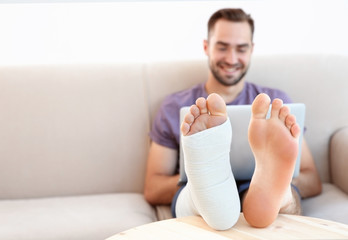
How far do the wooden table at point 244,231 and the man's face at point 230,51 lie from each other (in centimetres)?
80

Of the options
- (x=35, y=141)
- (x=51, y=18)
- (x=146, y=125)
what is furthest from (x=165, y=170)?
(x=51, y=18)

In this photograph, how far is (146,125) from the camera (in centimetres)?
191

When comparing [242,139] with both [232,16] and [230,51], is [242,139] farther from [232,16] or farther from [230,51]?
[232,16]

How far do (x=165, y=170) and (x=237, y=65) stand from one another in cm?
48

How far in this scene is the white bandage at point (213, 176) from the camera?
1.05 metres

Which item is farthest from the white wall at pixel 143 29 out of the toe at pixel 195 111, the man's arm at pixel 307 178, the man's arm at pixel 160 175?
the toe at pixel 195 111

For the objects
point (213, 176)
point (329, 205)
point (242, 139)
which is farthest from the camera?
point (329, 205)

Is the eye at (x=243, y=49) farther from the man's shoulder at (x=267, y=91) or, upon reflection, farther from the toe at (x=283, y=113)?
the toe at (x=283, y=113)

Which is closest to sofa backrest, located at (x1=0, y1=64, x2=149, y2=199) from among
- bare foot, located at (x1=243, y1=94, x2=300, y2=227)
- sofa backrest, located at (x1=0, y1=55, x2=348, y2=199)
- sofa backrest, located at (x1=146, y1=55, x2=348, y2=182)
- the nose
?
sofa backrest, located at (x1=0, y1=55, x2=348, y2=199)

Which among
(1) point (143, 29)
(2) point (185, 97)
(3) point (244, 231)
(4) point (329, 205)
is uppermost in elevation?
(1) point (143, 29)

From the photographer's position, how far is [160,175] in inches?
70.2

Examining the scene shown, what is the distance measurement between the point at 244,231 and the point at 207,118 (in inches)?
10.4

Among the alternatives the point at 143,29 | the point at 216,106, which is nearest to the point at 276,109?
the point at 216,106

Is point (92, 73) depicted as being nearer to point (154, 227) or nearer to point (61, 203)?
point (61, 203)
